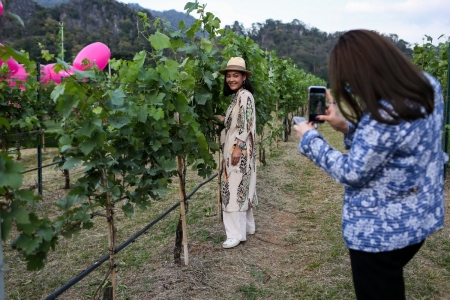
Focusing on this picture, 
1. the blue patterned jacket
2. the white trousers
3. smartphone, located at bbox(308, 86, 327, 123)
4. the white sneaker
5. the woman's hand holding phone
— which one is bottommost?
the white sneaker

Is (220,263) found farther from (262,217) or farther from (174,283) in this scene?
(262,217)

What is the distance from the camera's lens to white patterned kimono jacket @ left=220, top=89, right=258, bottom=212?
3.79m

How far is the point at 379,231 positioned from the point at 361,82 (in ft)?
1.74

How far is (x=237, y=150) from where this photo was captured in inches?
150

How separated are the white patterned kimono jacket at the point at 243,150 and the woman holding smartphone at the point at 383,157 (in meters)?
2.19

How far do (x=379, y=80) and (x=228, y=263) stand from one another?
2609mm

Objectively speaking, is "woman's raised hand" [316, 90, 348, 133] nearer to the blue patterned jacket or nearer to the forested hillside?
the blue patterned jacket

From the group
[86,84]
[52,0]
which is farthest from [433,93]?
[52,0]

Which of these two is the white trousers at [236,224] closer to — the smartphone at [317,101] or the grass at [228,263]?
the grass at [228,263]

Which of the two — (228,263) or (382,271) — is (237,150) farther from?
(382,271)

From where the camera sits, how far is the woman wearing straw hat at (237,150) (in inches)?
150

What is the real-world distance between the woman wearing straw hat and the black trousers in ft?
7.58

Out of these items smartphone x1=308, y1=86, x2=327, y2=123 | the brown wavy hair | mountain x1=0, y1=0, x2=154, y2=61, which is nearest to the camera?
the brown wavy hair

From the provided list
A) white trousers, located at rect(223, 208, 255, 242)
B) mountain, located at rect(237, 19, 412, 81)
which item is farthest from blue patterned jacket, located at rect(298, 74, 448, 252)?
mountain, located at rect(237, 19, 412, 81)
